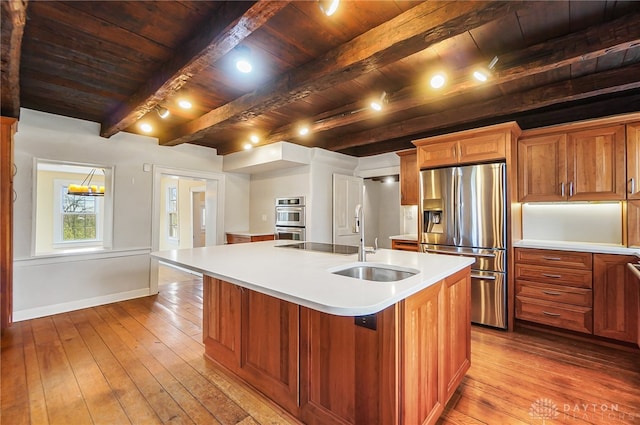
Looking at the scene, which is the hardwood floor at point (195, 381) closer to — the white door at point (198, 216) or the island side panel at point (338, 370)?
the island side panel at point (338, 370)

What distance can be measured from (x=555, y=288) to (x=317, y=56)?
126 inches

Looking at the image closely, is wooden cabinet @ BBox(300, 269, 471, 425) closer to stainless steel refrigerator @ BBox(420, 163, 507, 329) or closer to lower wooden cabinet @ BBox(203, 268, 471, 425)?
lower wooden cabinet @ BBox(203, 268, 471, 425)

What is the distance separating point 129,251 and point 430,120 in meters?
4.65

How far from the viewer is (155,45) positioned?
2.06 m

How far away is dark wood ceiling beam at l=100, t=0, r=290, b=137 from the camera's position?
150 centimetres

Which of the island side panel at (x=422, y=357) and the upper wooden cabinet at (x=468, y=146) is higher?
the upper wooden cabinet at (x=468, y=146)

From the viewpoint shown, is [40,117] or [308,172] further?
[308,172]

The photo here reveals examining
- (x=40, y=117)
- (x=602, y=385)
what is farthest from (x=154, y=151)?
(x=602, y=385)

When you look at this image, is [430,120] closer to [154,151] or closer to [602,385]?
[602,385]

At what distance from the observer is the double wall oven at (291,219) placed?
488 centimetres

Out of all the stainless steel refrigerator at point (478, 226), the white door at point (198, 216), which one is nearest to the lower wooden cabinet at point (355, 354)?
the stainless steel refrigerator at point (478, 226)

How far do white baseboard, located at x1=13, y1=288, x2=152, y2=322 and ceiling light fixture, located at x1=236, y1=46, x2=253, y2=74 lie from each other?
3780 mm

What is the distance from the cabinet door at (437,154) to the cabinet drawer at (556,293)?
1550 mm

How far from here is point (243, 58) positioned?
2.11 meters
